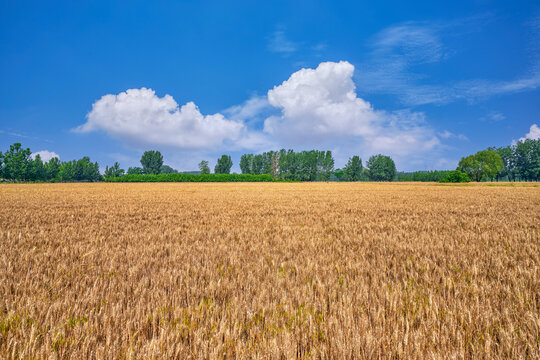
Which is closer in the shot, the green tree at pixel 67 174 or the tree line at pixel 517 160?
the tree line at pixel 517 160

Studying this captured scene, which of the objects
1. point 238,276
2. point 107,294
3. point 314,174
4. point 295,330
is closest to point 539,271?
point 295,330

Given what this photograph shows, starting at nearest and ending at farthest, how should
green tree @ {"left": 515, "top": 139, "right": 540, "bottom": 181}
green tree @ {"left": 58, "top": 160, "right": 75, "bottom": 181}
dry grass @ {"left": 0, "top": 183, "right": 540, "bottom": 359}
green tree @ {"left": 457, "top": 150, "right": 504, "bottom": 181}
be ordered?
dry grass @ {"left": 0, "top": 183, "right": 540, "bottom": 359} → green tree @ {"left": 457, "top": 150, "right": 504, "bottom": 181} → green tree @ {"left": 515, "top": 139, "right": 540, "bottom": 181} → green tree @ {"left": 58, "top": 160, "right": 75, "bottom": 181}

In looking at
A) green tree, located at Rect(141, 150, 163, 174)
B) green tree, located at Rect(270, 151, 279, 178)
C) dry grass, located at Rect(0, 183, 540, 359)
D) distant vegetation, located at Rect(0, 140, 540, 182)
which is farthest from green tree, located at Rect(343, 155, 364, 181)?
dry grass, located at Rect(0, 183, 540, 359)

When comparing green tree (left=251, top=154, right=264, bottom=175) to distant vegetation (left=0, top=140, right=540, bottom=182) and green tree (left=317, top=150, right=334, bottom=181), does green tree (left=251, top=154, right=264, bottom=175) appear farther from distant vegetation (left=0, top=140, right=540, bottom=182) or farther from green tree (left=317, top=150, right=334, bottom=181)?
green tree (left=317, top=150, right=334, bottom=181)

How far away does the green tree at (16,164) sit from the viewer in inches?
3457

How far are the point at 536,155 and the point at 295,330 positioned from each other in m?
167

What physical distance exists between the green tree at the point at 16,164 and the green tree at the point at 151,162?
4200cm

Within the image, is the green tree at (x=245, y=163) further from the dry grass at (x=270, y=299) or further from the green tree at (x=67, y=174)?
the dry grass at (x=270, y=299)

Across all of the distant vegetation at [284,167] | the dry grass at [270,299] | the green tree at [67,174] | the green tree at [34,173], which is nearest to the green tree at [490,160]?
the distant vegetation at [284,167]

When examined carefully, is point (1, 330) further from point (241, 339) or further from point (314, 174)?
point (314, 174)

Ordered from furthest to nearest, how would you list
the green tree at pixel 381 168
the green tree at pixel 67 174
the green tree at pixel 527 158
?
the green tree at pixel 381 168, the green tree at pixel 67 174, the green tree at pixel 527 158

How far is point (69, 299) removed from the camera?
2383mm

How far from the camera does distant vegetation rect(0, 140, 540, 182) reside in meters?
90.4

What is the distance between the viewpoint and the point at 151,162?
409ft
